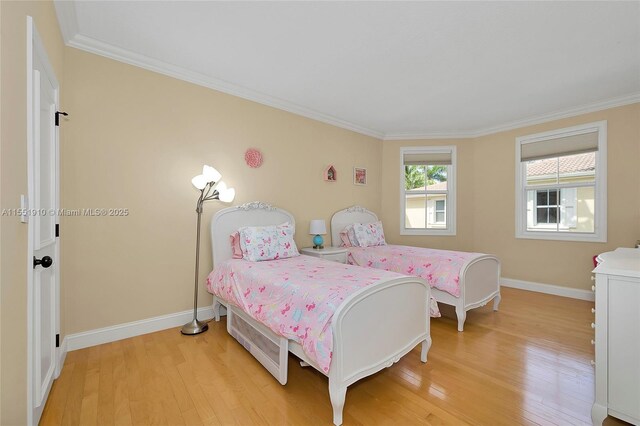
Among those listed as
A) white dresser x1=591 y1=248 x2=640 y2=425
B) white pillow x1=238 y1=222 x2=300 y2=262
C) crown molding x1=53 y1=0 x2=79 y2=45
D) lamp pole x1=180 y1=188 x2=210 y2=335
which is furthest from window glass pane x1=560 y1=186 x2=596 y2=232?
crown molding x1=53 y1=0 x2=79 y2=45

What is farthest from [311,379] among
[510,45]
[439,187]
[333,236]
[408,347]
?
[439,187]

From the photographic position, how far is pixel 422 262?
321 cm

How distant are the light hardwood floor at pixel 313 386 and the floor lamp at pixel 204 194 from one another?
12cm

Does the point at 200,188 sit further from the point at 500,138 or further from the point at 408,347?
the point at 500,138

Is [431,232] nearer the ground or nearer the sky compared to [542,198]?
nearer the ground

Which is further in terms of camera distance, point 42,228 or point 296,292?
point 296,292

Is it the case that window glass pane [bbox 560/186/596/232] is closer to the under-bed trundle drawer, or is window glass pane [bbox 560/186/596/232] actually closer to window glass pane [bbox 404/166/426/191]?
window glass pane [bbox 404/166/426/191]

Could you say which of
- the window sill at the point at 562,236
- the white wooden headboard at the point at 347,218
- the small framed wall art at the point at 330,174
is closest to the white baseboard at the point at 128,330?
the white wooden headboard at the point at 347,218

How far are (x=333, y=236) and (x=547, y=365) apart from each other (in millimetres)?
2771

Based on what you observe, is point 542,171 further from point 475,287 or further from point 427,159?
point 475,287

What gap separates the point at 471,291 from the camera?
2.92 metres

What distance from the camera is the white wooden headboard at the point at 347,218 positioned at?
4.30 meters

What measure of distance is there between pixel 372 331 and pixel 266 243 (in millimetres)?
1634

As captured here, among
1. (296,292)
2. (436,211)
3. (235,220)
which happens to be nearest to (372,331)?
(296,292)
